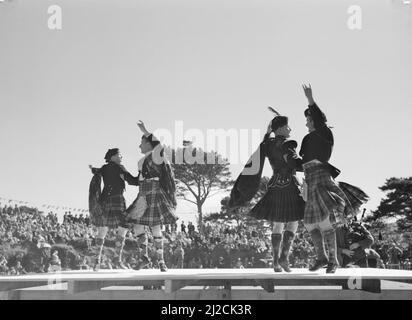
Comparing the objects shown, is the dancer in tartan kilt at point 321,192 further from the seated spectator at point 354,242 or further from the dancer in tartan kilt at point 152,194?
the dancer in tartan kilt at point 152,194

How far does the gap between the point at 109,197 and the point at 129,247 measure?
2.78m

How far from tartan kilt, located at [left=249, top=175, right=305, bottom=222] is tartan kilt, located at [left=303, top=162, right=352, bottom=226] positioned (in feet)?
0.78

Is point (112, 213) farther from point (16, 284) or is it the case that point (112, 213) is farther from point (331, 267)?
point (331, 267)

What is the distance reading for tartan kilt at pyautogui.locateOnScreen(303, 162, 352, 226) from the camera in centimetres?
562

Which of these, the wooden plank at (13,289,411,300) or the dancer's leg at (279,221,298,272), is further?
the dancer's leg at (279,221,298,272)

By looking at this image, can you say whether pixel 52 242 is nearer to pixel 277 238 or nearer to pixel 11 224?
pixel 11 224

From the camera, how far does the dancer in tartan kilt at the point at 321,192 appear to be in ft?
18.5

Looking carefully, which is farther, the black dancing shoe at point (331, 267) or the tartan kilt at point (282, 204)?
the tartan kilt at point (282, 204)

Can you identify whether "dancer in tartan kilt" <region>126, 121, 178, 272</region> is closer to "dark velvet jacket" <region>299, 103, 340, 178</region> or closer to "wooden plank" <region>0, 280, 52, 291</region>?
"wooden plank" <region>0, 280, 52, 291</region>

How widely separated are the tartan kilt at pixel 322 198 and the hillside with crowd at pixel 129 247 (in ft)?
13.3

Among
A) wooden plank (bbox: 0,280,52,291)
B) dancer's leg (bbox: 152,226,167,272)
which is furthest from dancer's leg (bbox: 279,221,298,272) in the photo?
wooden plank (bbox: 0,280,52,291)

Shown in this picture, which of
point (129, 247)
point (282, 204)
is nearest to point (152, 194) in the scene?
point (282, 204)

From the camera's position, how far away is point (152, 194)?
6770mm

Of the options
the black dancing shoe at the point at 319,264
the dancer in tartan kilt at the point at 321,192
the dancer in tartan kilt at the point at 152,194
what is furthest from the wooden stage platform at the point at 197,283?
the dancer in tartan kilt at the point at 152,194
